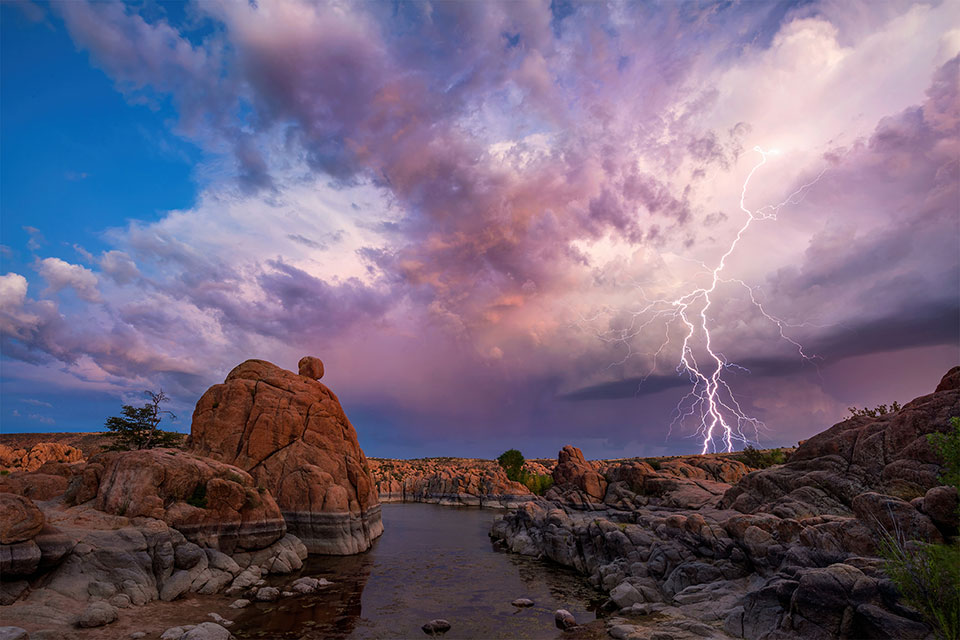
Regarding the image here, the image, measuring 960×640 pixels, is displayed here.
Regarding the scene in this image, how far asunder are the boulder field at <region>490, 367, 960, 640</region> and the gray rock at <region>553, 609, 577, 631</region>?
2.56 m

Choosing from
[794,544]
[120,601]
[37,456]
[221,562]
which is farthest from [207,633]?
[37,456]

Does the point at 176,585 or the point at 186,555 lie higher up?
the point at 186,555

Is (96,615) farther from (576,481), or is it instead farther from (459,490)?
(459,490)

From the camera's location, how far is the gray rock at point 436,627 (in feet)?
87.4

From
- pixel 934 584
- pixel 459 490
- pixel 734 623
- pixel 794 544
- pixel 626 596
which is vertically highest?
pixel 934 584

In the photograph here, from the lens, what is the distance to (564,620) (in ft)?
91.5

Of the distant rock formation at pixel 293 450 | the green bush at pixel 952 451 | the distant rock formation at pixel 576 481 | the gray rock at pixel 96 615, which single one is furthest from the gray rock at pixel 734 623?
the distant rock formation at pixel 576 481

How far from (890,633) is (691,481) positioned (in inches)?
2275

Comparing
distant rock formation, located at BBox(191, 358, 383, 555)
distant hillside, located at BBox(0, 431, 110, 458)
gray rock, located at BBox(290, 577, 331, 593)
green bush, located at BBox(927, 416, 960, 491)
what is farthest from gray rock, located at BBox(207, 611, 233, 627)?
distant hillside, located at BBox(0, 431, 110, 458)

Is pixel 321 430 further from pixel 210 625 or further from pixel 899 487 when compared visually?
pixel 899 487

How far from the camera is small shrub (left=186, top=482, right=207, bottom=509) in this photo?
114 feet

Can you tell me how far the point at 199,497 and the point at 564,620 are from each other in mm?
30029

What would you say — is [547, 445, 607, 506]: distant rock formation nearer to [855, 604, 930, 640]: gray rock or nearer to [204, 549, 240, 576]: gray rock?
[204, 549, 240, 576]: gray rock

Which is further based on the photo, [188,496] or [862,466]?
[862,466]
